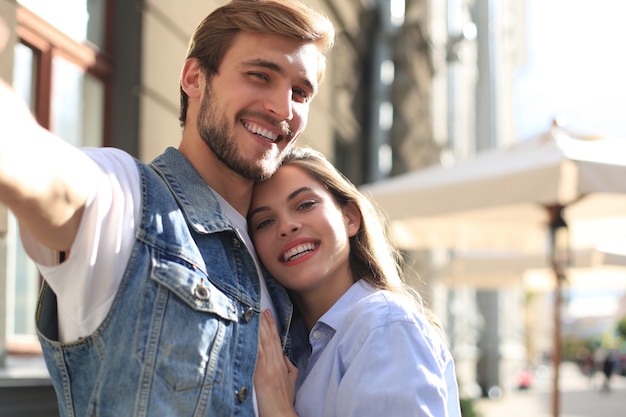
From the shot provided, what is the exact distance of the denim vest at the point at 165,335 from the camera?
1.80 metres

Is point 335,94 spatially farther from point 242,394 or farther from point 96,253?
point 96,253

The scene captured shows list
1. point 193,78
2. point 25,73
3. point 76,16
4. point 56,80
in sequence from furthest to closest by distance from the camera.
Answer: point 76,16 < point 56,80 < point 25,73 < point 193,78

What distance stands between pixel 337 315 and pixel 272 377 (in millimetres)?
397

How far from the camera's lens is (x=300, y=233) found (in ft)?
8.54

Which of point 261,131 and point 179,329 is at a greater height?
point 261,131

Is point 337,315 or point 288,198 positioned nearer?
point 337,315

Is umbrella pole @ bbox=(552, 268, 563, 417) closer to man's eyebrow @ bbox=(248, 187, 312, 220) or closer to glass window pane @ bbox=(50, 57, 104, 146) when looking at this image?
glass window pane @ bbox=(50, 57, 104, 146)

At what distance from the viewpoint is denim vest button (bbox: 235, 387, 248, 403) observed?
199 cm

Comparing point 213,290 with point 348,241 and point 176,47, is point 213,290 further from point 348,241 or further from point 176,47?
point 176,47

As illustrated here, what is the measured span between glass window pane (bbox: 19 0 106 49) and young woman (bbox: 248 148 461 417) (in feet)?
8.93

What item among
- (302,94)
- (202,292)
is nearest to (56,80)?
(302,94)

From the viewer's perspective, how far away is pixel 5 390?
433cm

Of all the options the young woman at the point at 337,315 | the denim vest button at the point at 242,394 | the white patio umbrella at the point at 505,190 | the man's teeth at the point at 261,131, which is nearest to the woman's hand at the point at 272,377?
the young woman at the point at 337,315

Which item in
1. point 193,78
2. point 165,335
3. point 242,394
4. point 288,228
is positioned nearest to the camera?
point 165,335
